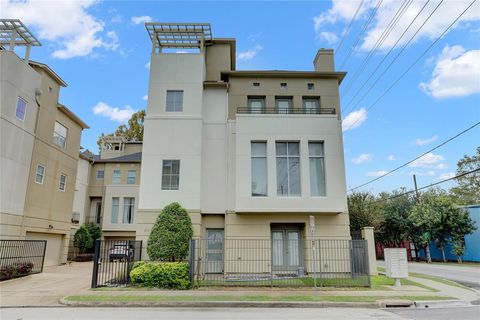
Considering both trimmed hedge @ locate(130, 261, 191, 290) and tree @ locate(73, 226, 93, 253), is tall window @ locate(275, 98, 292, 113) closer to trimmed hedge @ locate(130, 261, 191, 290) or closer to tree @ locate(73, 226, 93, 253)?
trimmed hedge @ locate(130, 261, 191, 290)

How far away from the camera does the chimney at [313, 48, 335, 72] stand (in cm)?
1966

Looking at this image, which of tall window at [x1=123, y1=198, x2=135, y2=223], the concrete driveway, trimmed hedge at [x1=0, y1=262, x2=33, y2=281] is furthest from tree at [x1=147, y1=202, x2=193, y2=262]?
tall window at [x1=123, y1=198, x2=135, y2=223]

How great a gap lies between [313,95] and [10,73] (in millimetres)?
16355

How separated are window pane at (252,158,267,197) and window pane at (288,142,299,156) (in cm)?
140

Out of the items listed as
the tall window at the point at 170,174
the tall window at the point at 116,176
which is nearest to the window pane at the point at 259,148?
the tall window at the point at 170,174

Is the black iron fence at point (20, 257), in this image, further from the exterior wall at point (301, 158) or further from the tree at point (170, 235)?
the exterior wall at point (301, 158)

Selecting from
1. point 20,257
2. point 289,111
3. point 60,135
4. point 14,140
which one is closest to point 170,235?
point 20,257

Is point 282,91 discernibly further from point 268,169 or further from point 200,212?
point 200,212

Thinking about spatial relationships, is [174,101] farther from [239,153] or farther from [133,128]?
[133,128]

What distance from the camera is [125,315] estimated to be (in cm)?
881

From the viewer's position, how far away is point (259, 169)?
17.3 m

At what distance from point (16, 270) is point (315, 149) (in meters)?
15.8

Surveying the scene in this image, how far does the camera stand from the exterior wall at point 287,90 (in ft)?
61.4

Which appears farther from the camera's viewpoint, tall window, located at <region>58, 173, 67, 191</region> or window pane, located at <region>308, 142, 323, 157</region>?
tall window, located at <region>58, 173, 67, 191</region>
